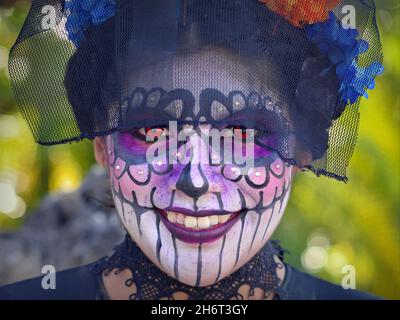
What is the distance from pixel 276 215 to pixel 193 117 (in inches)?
22.7

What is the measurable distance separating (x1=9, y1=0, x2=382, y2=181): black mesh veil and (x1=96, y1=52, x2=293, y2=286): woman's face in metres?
0.15

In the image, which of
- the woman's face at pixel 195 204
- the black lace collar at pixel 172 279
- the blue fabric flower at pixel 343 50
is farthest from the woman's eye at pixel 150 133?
the blue fabric flower at pixel 343 50

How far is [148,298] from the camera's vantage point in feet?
8.86

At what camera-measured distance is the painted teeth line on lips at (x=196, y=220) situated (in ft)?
7.96

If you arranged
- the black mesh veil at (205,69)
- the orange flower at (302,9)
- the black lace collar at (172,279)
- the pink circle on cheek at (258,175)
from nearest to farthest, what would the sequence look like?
the black mesh veil at (205,69), the orange flower at (302,9), the pink circle on cheek at (258,175), the black lace collar at (172,279)

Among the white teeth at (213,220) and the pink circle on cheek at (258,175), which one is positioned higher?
the pink circle on cheek at (258,175)

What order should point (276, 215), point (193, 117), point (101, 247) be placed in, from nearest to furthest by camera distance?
1. point (193, 117)
2. point (276, 215)
3. point (101, 247)

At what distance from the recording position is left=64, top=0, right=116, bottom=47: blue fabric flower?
2.43m

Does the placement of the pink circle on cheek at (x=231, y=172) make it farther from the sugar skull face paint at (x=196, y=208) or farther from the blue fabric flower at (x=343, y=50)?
the blue fabric flower at (x=343, y=50)

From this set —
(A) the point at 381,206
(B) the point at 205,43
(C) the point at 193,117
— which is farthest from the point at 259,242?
(A) the point at 381,206

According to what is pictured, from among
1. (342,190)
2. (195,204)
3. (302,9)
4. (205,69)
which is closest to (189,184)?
(195,204)
